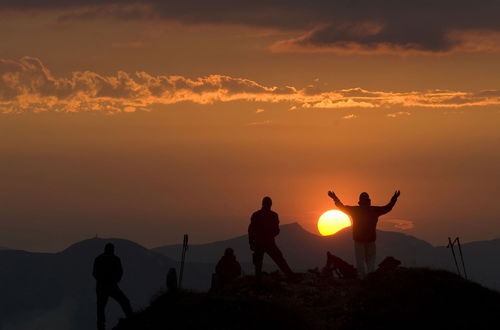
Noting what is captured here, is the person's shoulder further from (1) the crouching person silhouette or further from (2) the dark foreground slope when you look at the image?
(1) the crouching person silhouette

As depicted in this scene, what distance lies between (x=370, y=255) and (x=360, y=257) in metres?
0.37

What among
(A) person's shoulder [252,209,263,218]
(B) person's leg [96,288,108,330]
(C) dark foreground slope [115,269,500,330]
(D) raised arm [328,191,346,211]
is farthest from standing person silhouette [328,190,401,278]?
(B) person's leg [96,288,108,330]

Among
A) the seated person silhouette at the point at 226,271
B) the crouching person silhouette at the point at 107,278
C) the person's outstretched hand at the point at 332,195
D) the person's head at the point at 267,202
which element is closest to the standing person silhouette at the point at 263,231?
the person's head at the point at 267,202

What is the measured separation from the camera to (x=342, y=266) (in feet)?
111

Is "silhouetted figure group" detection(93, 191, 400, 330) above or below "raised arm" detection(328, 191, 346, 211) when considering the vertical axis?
below

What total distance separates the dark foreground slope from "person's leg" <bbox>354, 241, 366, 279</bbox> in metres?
0.97

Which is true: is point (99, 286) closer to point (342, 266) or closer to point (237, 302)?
point (237, 302)

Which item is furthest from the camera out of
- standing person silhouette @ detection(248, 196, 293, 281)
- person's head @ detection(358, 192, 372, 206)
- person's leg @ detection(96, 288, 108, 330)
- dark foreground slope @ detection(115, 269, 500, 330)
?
person's head @ detection(358, 192, 372, 206)

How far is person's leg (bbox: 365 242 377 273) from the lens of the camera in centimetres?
3159

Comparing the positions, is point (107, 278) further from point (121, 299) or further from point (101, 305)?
point (101, 305)

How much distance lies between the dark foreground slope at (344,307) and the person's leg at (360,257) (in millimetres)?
974

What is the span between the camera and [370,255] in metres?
31.8

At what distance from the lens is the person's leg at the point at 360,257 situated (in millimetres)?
31547

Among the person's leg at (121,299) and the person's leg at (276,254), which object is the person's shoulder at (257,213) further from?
the person's leg at (121,299)
